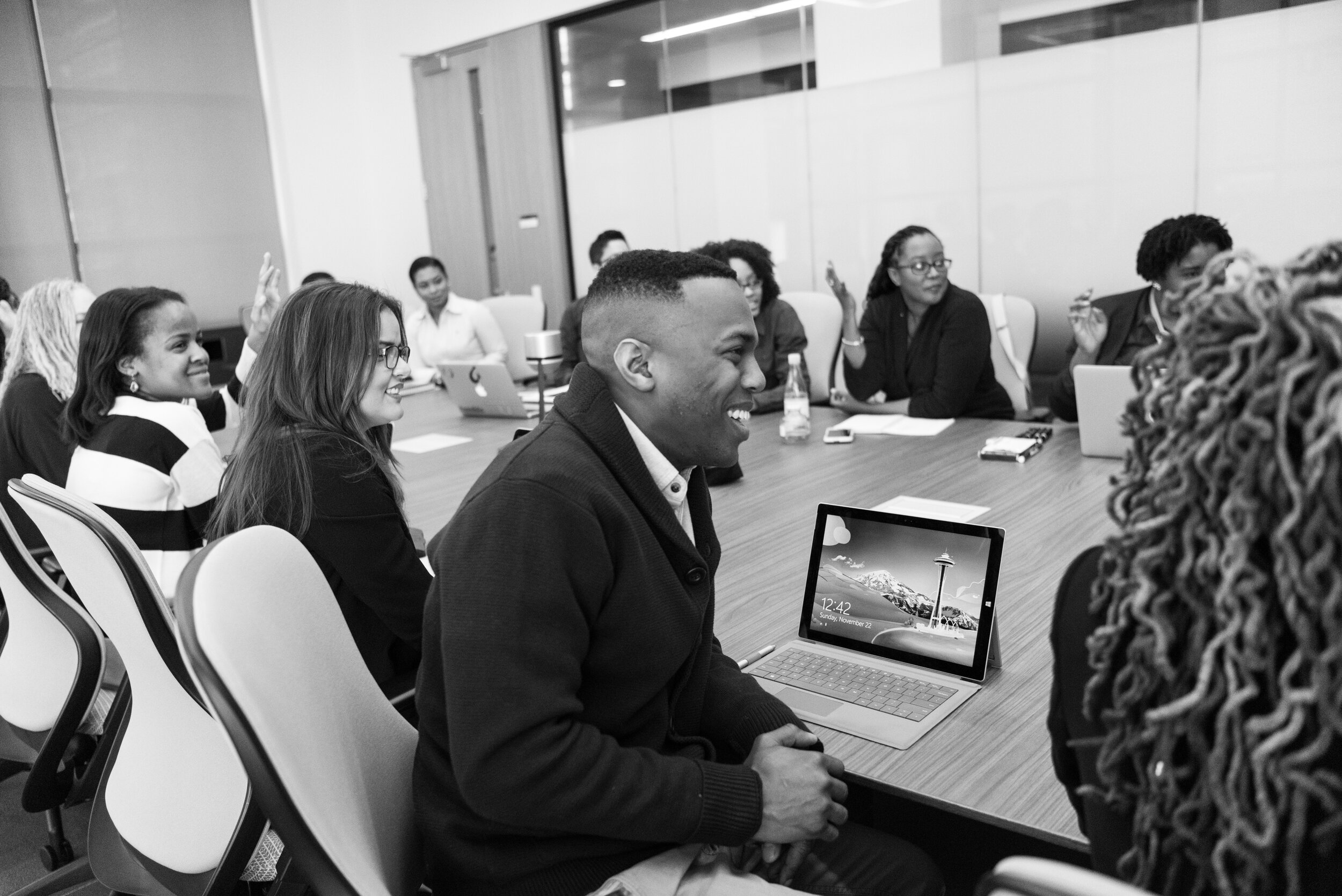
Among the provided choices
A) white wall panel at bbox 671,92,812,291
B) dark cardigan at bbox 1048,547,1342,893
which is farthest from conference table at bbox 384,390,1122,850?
white wall panel at bbox 671,92,812,291

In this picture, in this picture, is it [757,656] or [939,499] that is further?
[939,499]

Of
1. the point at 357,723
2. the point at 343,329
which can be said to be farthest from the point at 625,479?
the point at 343,329

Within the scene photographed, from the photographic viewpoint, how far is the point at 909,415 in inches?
141

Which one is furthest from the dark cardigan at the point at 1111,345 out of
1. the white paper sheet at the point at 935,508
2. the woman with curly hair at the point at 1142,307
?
the white paper sheet at the point at 935,508

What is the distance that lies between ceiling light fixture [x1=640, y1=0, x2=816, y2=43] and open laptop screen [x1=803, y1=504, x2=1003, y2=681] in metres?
4.32

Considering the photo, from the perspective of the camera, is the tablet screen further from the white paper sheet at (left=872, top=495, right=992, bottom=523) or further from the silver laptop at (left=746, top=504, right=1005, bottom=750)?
the white paper sheet at (left=872, top=495, right=992, bottom=523)

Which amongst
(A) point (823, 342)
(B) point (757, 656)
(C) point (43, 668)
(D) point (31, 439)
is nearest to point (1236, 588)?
(B) point (757, 656)

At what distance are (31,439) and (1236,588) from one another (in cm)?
299

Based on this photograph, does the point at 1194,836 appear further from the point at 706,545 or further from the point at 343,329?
the point at 343,329

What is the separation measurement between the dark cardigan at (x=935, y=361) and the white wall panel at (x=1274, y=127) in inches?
50.3

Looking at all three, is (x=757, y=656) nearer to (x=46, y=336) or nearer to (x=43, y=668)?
(x=43, y=668)

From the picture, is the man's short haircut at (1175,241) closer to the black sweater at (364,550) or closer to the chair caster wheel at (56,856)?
the black sweater at (364,550)

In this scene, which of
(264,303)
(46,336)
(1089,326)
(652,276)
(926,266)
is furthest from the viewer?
(926,266)

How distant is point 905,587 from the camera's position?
1634mm
